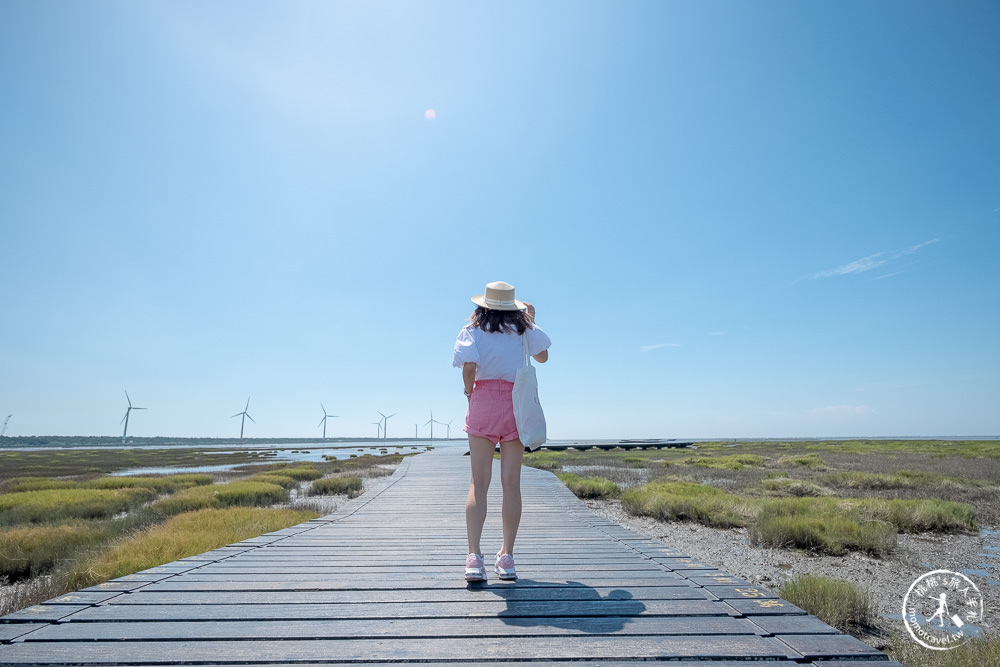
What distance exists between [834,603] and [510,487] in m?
4.10

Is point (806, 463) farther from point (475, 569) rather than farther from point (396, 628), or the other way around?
point (396, 628)

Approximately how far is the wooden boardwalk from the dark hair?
1.77m

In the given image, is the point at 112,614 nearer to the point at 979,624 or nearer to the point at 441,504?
the point at 441,504

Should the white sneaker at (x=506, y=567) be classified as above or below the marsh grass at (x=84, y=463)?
above

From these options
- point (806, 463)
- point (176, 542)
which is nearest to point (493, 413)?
point (176, 542)

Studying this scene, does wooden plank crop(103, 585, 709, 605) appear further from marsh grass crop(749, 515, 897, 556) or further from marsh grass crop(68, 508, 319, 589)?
marsh grass crop(749, 515, 897, 556)

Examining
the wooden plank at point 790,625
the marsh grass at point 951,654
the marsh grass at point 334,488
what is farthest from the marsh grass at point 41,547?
the marsh grass at point 951,654

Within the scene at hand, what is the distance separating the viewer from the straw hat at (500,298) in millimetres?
3562

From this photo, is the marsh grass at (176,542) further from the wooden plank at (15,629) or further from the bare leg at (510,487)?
the bare leg at (510,487)

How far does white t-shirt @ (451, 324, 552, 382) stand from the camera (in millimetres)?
3457

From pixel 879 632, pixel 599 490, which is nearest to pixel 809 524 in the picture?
pixel 879 632

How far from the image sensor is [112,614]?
269cm

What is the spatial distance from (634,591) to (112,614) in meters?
3.10
